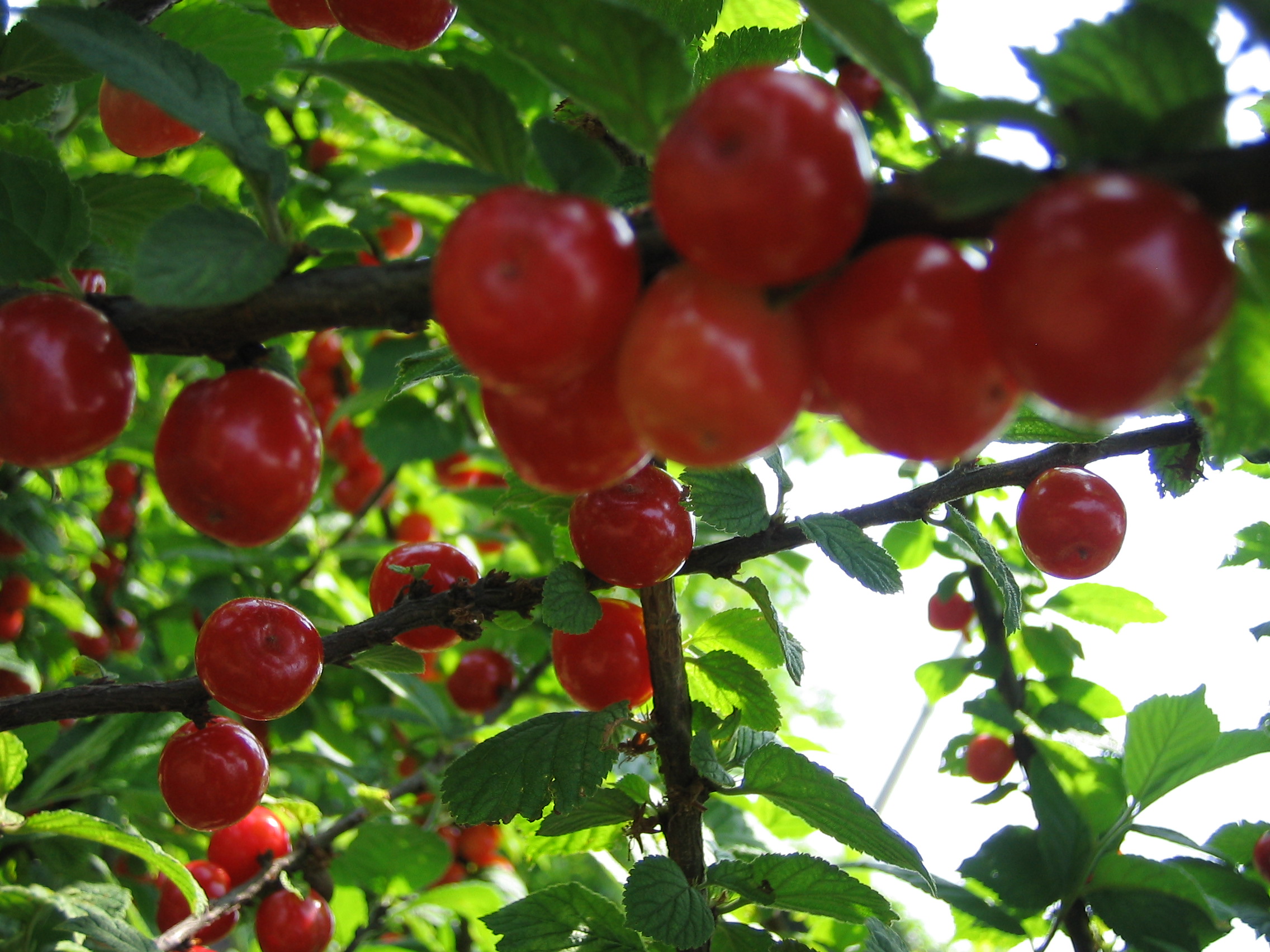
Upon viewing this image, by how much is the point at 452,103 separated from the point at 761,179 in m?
0.32

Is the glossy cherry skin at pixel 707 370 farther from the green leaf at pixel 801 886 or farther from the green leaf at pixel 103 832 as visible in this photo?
the green leaf at pixel 103 832

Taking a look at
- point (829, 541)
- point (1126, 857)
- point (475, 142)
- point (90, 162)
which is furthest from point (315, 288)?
point (90, 162)

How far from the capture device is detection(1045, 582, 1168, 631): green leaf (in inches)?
98.7

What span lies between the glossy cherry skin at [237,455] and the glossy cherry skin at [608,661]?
0.75 m

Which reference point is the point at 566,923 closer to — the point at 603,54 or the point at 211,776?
the point at 211,776

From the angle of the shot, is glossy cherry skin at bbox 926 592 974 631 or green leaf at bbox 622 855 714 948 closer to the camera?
green leaf at bbox 622 855 714 948

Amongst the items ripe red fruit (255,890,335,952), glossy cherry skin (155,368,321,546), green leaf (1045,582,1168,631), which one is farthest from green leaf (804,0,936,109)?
ripe red fruit (255,890,335,952)

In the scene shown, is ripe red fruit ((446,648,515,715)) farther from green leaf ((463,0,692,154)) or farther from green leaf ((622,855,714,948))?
green leaf ((463,0,692,154))

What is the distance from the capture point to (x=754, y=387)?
28.2 inches

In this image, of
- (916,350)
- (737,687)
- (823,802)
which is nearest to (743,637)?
(737,687)

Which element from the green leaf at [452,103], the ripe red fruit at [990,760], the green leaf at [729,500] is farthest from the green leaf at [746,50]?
the ripe red fruit at [990,760]

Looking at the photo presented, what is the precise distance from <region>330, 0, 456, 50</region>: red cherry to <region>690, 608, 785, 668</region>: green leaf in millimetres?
1104

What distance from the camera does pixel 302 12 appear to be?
170cm

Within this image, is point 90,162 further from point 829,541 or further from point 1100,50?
point 1100,50
